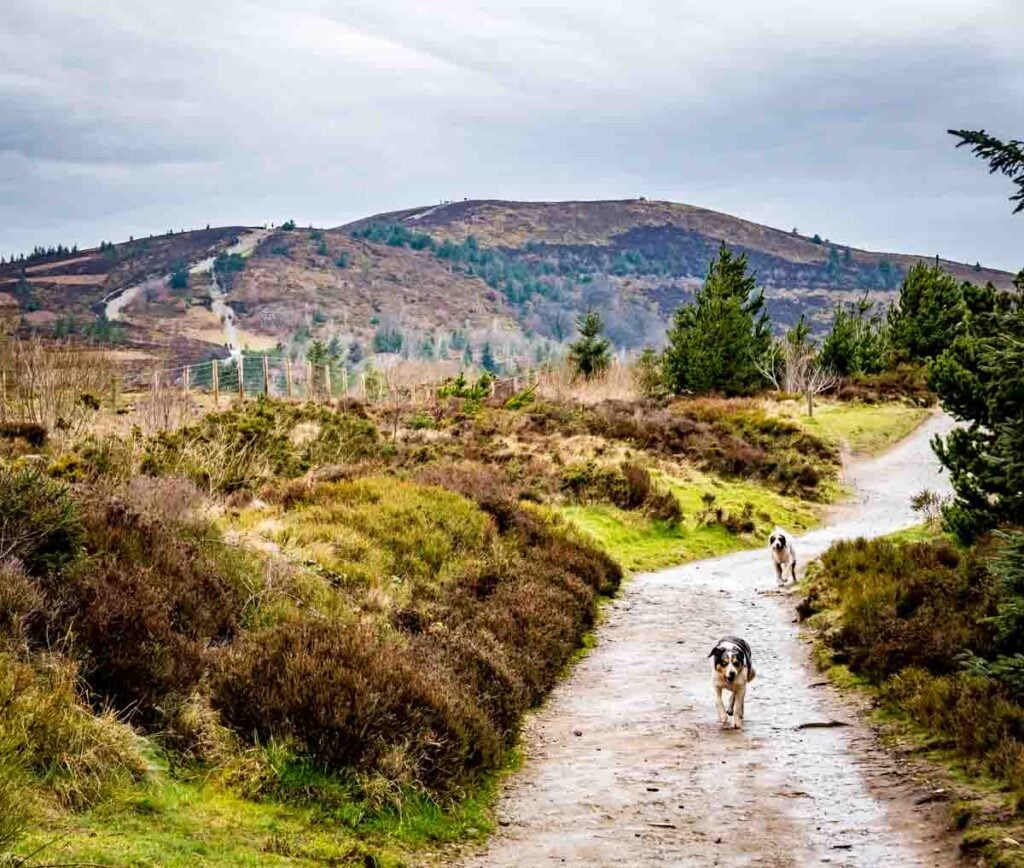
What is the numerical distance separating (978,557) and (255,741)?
337 inches

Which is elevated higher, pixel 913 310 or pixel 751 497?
pixel 913 310

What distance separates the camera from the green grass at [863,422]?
37125mm

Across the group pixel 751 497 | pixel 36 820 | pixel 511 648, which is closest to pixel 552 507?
pixel 751 497

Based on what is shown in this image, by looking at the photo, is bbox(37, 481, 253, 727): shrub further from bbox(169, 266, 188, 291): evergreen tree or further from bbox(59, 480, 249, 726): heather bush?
bbox(169, 266, 188, 291): evergreen tree

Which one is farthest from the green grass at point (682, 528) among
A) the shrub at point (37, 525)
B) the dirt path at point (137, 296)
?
the dirt path at point (137, 296)

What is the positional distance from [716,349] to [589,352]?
349 inches

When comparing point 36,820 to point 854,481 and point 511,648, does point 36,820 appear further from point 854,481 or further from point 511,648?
point 854,481

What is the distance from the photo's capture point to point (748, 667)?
30.9 feet

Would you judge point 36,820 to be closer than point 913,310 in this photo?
Yes

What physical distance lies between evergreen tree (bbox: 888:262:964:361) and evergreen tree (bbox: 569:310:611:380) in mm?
16265

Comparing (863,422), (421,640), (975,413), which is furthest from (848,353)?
(421,640)

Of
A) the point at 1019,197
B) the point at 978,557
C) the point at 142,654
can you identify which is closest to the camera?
the point at 1019,197

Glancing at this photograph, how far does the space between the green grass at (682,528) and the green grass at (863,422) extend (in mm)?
11236

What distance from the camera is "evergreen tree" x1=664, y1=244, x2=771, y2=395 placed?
4538 centimetres
